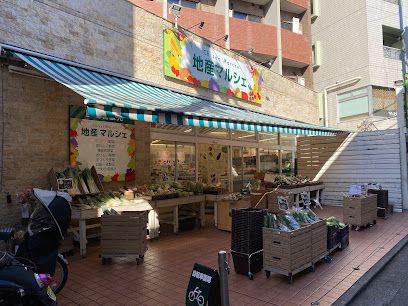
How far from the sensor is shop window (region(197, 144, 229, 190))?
1223 cm

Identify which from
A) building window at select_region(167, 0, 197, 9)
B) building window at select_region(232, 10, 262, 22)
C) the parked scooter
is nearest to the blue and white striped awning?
the parked scooter

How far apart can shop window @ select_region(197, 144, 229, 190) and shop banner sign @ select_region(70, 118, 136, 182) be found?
3386 millimetres

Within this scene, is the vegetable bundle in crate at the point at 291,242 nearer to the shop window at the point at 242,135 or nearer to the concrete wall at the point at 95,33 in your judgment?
the concrete wall at the point at 95,33

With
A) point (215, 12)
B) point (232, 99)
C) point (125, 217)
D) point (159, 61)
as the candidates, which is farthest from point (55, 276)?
point (215, 12)

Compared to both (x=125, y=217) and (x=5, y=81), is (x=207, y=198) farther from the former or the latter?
(x=5, y=81)

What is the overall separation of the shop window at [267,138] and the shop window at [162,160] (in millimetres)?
6110

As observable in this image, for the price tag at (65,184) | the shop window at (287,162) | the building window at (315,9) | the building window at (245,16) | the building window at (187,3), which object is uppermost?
the building window at (315,9)

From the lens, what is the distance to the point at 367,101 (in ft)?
68.5

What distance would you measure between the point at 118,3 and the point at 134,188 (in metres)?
4.88

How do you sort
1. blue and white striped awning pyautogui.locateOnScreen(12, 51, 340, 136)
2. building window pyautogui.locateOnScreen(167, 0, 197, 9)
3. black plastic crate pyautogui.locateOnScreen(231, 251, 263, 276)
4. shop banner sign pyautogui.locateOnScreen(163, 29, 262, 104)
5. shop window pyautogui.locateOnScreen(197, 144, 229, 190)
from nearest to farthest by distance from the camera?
1. blue and white striped awning pyautogui.locateOnScreen(12, 51, 340, 136)
2. black plastic crate pyautogui.locateOnScreen(231, 251, 263, 276)
3. shop banner sign pyautogui.locateOnScreen(163, 29, 262, 104)
4. shop window pyautogui.locateOnScreen(197, 144, 229, 190)
5. building window pyautogui.locateOnScreen(167, 0, 197, 9)

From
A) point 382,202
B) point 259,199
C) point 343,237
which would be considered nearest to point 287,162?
point 382,202

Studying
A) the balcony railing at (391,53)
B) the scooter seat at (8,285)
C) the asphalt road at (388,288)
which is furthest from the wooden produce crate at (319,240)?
the balcony railing at (391,53)

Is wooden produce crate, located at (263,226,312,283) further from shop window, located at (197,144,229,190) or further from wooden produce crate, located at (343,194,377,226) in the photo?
shop window, located at (197,144,229,190)

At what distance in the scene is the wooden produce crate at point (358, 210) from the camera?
9.10 meters
